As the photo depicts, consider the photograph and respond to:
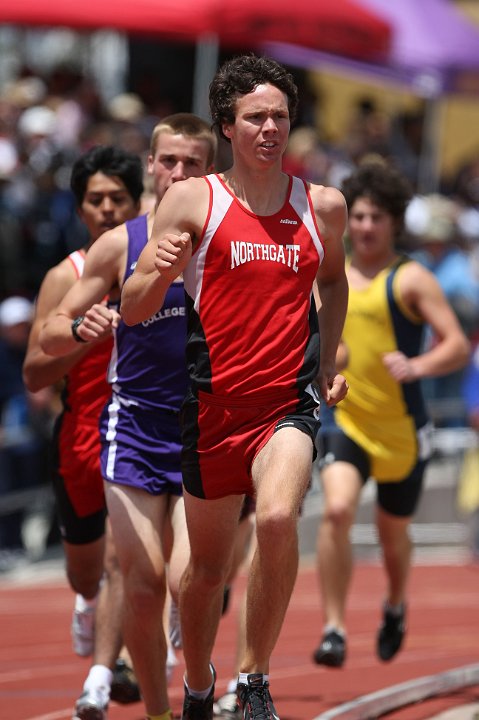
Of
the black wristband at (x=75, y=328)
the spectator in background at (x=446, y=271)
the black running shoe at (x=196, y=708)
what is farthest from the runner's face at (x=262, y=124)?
the spectator in background at (x=446, y=271)

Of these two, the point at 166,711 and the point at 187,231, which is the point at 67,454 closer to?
the point at 166,711

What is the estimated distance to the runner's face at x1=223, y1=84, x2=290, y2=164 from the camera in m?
6.25

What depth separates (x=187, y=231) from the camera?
6203 mm

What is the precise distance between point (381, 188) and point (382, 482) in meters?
1.74

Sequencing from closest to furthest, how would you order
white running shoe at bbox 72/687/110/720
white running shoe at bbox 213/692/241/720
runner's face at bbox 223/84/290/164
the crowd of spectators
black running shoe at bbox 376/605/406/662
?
runner's face at bbox 223/84/290/164, white running shoe at bbox 72/687/110/720, white running shoe at bbox 213/692/241/720, black running shoe at bbox 376/605/406/662, the crowd of spectators

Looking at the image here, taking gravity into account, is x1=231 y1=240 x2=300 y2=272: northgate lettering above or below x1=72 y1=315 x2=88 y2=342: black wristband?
above

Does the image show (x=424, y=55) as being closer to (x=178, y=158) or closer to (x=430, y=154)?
(x=430, y=154)

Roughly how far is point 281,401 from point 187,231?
771 mm

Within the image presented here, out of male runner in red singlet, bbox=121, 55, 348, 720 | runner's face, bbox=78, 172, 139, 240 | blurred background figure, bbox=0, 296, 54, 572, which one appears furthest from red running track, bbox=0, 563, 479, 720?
runner's face, bbox=78, 172, 139, 240

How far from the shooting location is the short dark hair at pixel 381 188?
9.26m

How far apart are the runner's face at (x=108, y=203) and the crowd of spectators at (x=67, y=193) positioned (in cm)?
607

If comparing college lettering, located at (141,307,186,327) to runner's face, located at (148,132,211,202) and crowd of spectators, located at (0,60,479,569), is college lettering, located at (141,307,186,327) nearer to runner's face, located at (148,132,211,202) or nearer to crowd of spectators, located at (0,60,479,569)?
runner's face, located at (148,132,211,202)

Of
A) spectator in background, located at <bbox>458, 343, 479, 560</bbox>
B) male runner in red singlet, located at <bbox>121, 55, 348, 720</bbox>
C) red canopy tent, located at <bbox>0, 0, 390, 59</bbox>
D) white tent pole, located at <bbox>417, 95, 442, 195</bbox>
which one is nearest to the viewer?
male runner in red singlet, located at <bbox>121, 55, 348, 720</bbox>

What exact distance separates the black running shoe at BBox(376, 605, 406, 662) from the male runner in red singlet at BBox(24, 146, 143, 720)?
7.08 feet
